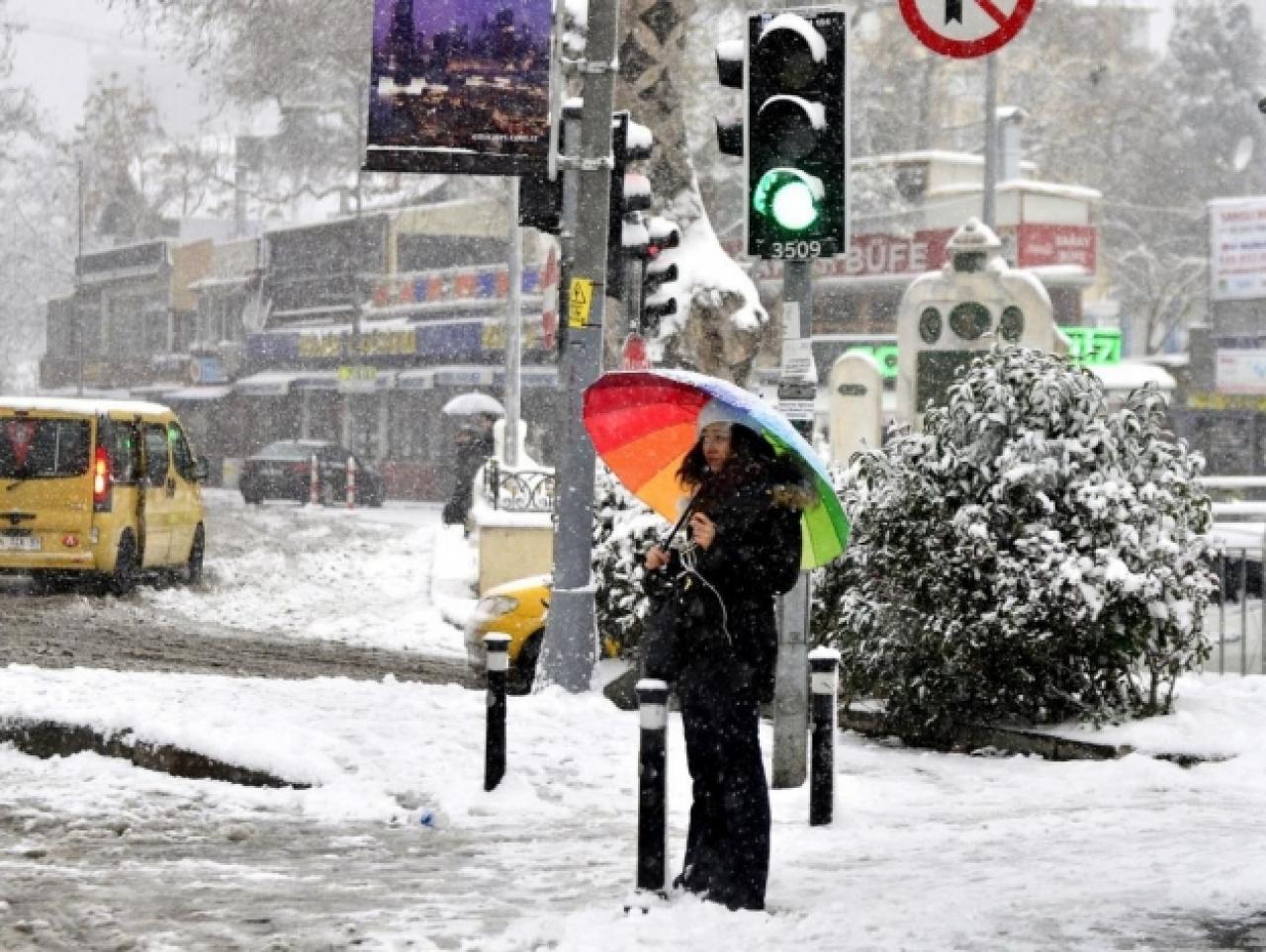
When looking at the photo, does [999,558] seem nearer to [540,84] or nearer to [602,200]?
[602,200]

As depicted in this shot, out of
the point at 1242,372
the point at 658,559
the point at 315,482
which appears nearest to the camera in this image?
the point at 658,559

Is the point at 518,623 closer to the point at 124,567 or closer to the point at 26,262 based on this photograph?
the point at 124,567

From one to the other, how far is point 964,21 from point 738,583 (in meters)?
4.68

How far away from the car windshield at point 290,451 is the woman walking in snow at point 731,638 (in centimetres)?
4148

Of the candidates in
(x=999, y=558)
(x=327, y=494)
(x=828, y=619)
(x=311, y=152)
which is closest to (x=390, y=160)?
(x=828, y=619)

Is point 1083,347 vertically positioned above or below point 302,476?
above

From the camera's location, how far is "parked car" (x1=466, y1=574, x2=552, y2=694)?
14.3 meters

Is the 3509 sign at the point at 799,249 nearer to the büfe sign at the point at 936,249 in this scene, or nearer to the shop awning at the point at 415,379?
the büfe sign at the point at 936,249

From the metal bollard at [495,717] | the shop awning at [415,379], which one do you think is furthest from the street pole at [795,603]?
the shop awning at [415,379]

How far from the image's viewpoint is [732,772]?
686cm

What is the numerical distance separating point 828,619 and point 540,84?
4.15 meters

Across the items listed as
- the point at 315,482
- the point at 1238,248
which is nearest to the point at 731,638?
the point at 315,482

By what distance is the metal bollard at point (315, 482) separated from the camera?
46.2 metres

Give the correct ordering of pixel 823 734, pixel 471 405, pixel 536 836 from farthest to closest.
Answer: pixel 471 405 → pixel 536 836 → pixel 823 734
